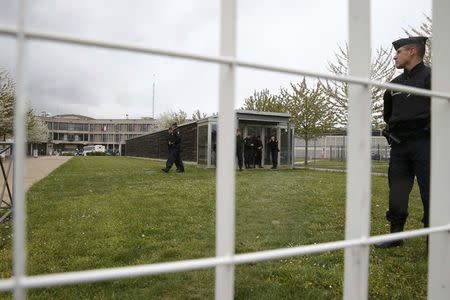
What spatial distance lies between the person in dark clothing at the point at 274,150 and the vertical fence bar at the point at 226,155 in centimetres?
1698

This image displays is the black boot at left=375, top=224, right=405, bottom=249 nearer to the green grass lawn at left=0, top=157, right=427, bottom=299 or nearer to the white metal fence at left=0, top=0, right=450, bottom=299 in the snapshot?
the green grass lawn at left=0, top=157, right=427, bottom=299

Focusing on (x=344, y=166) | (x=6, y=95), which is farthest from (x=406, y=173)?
(x=344, y=166)

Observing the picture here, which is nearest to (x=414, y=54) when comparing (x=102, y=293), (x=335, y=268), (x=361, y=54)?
(x=335, y=268)

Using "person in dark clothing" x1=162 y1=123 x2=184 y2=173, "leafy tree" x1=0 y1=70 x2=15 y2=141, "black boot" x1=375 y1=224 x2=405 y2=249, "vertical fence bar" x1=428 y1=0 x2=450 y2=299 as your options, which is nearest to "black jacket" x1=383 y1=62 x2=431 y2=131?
"black boot" x1=375 y1=224 x2=405 y2=249

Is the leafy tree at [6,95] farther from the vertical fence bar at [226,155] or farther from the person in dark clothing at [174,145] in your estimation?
the person in dark clothing at [174,145]

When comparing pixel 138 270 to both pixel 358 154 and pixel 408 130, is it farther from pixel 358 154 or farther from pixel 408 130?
pixel 408 130

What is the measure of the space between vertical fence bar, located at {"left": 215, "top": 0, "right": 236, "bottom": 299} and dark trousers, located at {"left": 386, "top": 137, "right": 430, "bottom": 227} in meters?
2.76

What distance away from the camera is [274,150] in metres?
18.2

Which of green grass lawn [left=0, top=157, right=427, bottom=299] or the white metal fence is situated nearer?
the white metal fence

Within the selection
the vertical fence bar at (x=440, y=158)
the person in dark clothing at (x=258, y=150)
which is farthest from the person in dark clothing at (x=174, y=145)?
the vertical fence bar at (x=440, y=158)

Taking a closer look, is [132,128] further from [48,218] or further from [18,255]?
[18,255]

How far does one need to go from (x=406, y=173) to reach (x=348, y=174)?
2609mm

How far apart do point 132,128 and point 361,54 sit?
74808 mm

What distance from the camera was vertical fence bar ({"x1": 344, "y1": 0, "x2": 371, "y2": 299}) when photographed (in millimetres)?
1275
